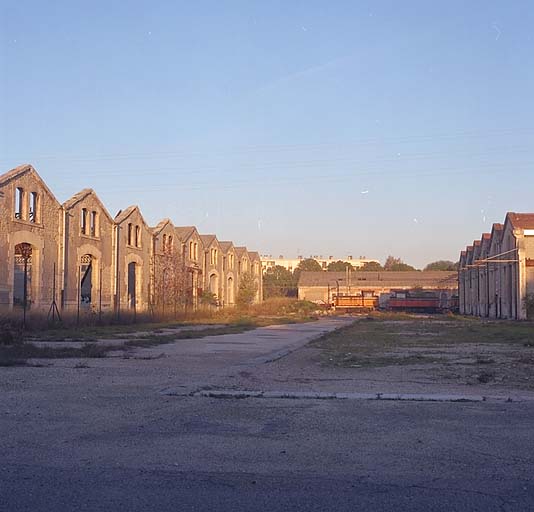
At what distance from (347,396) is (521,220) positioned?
5123 cm

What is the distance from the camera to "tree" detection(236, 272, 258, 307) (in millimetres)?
73606

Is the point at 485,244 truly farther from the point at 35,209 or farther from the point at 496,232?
the point at 35,209

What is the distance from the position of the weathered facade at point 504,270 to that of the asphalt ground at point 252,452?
36.8 meters

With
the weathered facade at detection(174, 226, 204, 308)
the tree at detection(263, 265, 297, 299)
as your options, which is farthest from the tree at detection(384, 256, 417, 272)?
the weathered facade at detection(174, 226, 204, 308)

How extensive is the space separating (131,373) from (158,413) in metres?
5.05

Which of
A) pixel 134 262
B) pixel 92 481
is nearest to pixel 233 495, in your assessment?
pixel 92 481

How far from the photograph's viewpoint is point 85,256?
143 feet

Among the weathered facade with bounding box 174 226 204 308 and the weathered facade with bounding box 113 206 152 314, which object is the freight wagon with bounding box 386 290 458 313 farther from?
the weathered facade with bounding box 113 206 152 314

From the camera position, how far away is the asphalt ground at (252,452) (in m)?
5.71

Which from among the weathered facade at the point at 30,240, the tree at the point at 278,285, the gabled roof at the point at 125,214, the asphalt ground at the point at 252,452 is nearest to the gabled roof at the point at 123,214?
the gabled roof at the point at 125,214

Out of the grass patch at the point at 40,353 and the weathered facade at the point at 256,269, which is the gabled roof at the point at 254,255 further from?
the grass patch at the point at 40,353

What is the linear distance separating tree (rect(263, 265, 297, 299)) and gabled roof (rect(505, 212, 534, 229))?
47621 millimetres

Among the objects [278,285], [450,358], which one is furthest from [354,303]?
[450,358]

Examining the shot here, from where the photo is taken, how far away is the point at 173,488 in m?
5.98
